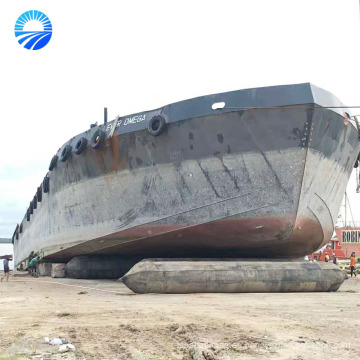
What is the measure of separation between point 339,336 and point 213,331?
138 cm

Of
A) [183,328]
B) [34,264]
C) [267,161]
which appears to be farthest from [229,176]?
[34,264]

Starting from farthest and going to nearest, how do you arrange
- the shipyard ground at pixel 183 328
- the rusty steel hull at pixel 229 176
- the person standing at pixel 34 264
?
the person standing at pixel 34 264, the rusty steel hull at pixel 229 176, the shipyard ground at pixel 183 328

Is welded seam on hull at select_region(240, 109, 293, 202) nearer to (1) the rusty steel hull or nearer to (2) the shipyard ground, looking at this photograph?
(1) the rusty steel hull

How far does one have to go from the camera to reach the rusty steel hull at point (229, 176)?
35.7ft

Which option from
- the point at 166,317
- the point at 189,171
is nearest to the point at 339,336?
the point at 166,317

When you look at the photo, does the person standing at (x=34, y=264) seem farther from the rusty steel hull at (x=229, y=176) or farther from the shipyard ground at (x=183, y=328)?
the shipyard ground at (x=183, y=328)

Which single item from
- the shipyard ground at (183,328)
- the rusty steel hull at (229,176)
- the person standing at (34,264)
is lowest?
the shipyard ground at (183,328)

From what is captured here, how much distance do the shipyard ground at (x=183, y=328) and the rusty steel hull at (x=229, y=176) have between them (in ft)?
9.80

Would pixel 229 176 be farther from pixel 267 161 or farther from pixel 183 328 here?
pixel 183 328

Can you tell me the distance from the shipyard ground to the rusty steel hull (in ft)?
9.80

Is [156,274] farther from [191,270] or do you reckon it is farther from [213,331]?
[213,331]

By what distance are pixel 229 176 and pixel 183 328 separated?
6304 mm

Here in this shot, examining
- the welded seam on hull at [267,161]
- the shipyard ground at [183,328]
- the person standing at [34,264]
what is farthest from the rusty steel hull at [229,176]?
the person standing at [34,264]

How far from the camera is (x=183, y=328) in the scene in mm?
5203
